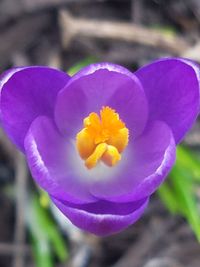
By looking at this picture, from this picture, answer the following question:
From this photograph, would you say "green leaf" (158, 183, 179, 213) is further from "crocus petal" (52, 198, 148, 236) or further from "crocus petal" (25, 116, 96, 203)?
"crocus petal" (52, 198, 148, 236)

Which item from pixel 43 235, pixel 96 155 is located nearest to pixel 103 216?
pixel 96 155

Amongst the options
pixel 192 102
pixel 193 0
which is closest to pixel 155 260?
pixel 192 102

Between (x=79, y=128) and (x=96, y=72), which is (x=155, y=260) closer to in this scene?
(x=79, y=128)

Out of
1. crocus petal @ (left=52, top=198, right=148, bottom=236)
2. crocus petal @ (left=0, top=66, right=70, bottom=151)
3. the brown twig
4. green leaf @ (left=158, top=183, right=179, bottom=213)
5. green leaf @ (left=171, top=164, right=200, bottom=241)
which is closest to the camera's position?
crocus petal @ (left=52, top=198, right=148, bottom=236)

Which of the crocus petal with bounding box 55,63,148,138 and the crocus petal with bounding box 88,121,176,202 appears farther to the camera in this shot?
the crocus petal with bounding box 55,63,148,138

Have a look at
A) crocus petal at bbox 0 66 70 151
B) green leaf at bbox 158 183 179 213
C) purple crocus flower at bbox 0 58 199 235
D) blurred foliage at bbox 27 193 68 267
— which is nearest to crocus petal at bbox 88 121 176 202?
purple crocus flower at bbox 0 58 199 235

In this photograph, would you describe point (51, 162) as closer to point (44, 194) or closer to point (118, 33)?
point (44, 194)
